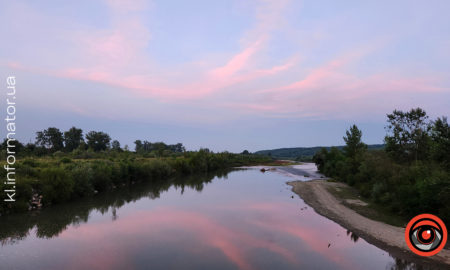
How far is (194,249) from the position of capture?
16.6 meters

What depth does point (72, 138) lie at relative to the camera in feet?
305

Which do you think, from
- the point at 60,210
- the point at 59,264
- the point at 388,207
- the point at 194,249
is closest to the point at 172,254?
the point at 194,249

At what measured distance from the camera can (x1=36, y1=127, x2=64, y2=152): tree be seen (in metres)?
85.7

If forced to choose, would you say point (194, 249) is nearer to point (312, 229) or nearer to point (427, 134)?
point (312, 229)

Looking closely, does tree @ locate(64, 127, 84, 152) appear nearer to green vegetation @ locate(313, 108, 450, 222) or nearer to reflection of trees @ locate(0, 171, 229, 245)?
reflection of trees @ locate(0, 171, 229, 245)

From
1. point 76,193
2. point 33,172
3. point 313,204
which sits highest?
point 33,172

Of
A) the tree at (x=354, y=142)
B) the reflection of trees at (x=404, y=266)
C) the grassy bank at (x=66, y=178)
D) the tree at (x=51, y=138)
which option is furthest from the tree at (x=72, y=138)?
the reflection of trees at (x=404, y=266)

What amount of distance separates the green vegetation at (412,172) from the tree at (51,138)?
8776cm

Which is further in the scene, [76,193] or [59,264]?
[76,193]

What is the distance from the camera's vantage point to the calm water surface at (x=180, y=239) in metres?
14.5

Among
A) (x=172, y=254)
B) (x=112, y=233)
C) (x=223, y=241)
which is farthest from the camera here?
(x=112, y=233)

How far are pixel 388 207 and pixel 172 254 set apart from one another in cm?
2080

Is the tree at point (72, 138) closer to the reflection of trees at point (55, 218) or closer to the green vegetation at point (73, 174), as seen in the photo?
the green vegetation at point (73, 174)

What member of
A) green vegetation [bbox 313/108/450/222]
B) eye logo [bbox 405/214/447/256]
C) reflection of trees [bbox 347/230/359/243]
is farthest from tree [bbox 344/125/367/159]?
eye logo [bbox 405/214/447/256]
